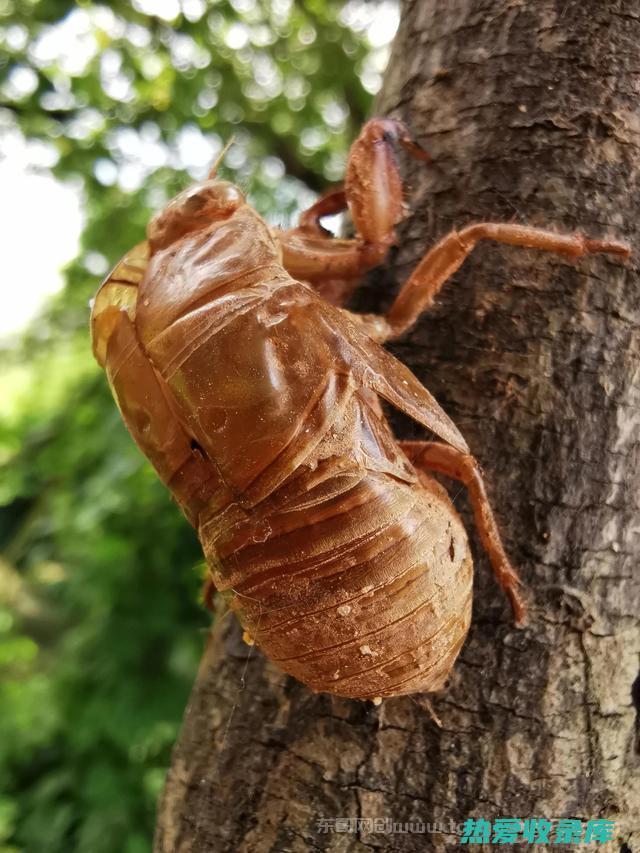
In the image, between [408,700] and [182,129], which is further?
[182,129]

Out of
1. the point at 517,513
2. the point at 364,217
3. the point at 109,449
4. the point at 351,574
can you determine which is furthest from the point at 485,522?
the point at 109,449

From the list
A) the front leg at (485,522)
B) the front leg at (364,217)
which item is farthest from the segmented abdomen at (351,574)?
the front leg at (364,217)

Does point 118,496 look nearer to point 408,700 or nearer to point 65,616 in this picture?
point 65,616

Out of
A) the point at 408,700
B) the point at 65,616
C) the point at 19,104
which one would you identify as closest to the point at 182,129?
the point at 19,104

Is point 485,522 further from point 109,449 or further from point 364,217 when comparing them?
point 109,449

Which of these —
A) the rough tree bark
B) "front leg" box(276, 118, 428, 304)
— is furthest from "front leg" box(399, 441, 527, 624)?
"front leg" box(276, 118, 428, 304)

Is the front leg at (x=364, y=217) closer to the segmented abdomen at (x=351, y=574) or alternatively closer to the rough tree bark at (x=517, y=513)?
the rough tree bark at (x=517, y=513)
